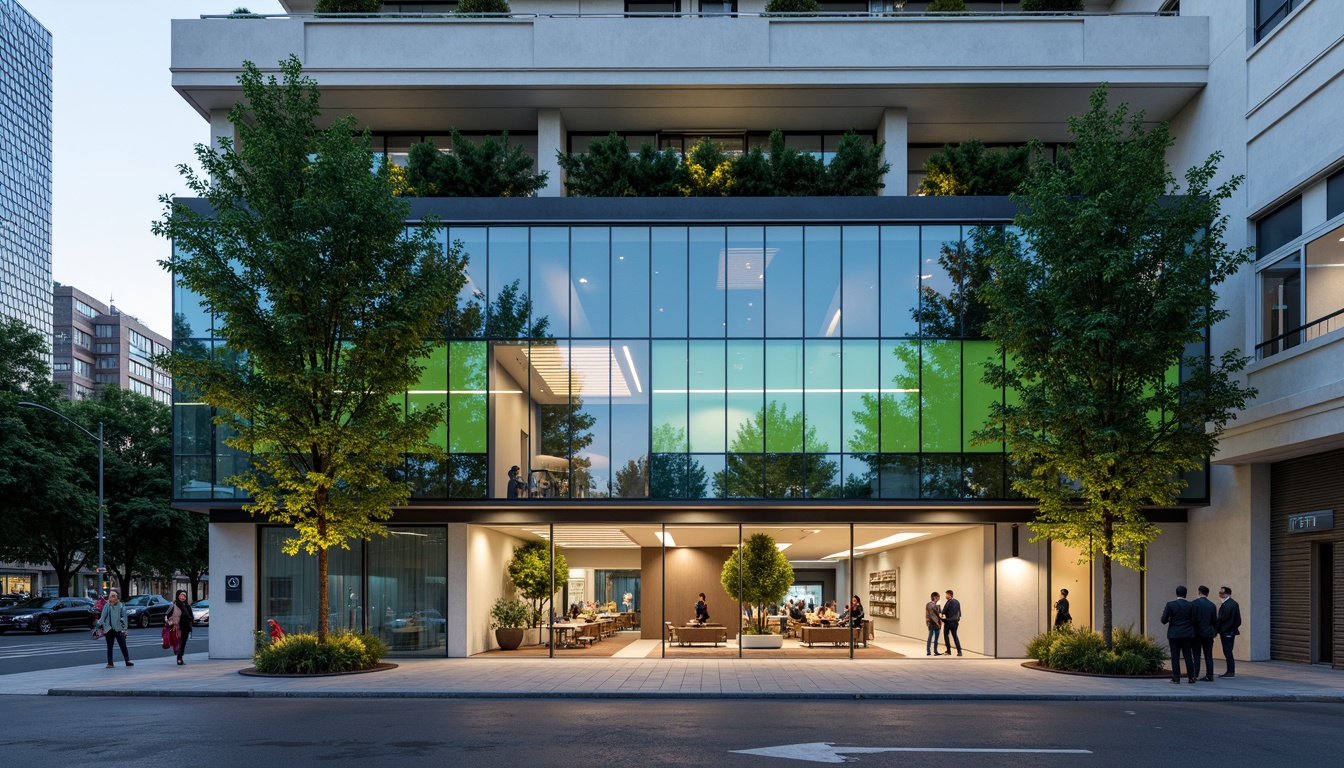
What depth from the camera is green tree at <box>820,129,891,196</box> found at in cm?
2602

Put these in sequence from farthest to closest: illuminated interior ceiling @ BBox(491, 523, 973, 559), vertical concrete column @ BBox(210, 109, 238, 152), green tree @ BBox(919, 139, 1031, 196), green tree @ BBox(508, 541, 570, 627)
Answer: green tree @ BBox(508, 541, 570, 627) < vertical concrete column @ BBox(210, 109, 238, 152) < illuminated interior ceiling @ BBox(491, 523, 973, 559) < green tree @ BBox(919, 139, 1031, 196)

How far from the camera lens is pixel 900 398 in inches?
951

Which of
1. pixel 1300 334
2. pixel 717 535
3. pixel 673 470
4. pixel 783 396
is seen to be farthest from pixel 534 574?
pixel 1300 334

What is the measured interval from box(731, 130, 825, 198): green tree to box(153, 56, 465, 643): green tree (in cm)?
891

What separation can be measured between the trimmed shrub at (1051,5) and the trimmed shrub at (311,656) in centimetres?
2296

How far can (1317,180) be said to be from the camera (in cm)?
2114

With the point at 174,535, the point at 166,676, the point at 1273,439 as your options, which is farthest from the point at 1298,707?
the point at 174,535

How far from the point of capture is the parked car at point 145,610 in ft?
151

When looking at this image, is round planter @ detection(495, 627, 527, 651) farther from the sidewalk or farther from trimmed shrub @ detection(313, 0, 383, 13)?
trimmed shrub @ detection(313, 0, 383, 13)

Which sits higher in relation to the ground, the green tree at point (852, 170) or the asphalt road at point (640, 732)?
the green tree at point (852, 170)

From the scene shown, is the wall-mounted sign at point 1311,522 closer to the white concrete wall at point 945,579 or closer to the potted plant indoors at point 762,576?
the white concrete wall at point 945,579

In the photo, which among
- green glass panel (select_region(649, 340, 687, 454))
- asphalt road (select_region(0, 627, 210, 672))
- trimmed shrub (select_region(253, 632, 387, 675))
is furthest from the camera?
asphalt road (select_region(0, 627, 210, 672))

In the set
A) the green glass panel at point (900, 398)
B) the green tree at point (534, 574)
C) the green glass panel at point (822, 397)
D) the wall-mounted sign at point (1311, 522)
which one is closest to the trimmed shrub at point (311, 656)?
the green tree at point (534, 574)

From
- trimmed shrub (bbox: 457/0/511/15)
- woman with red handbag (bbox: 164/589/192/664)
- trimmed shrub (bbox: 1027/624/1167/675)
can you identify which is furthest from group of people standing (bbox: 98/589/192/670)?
trimmed shrub (bbox: 1027/624/1167/675)
